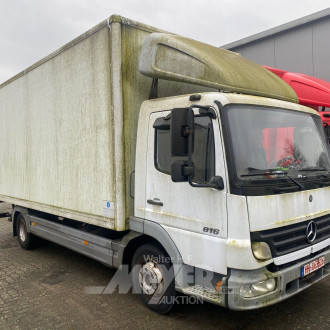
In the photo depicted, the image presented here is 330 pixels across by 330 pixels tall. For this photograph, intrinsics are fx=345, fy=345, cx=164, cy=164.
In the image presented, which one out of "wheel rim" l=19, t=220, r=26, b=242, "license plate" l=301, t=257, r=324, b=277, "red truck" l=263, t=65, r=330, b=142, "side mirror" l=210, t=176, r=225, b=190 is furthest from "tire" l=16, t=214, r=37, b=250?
"red truck" l=263, t=65, r=330, b=142

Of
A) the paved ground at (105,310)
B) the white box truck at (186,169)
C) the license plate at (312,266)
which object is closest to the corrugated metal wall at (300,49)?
the white box truck at (186,169)

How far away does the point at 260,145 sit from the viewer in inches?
126

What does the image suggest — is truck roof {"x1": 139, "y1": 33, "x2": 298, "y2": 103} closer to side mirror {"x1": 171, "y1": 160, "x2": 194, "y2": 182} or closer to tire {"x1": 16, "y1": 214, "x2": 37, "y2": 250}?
side mirror {"x1": 171, "y1": 160, "x2": 194, "y2": 182}

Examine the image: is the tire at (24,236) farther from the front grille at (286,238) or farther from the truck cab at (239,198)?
the front grille at (286,238)

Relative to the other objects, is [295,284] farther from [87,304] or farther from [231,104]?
[87,304]

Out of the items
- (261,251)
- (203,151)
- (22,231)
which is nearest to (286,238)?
(261,251)

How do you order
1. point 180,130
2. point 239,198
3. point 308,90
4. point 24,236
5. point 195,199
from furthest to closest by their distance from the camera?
point 24,236
point 308,90
point 195,199
point 180,130
point 239,198

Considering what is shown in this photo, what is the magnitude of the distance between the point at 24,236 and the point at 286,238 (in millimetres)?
5239

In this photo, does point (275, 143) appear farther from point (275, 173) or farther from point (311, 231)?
point (311, 231)

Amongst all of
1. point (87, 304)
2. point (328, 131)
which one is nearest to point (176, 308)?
point (87, 304)

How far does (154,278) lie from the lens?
12.2 ft

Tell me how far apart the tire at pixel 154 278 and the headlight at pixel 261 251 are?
39.4 inches

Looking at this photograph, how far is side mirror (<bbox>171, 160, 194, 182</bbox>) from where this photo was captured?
3.06m

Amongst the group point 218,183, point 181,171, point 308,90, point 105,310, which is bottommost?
point 105,310
